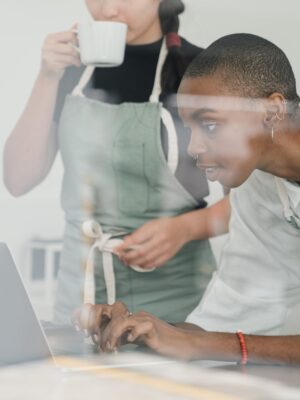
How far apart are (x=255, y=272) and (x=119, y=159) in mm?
400

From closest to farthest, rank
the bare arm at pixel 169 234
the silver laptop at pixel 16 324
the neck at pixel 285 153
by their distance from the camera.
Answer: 1. the silver laptop at pixel 16 324
2. the neck at pixel 285 153
3. the bare arm at pixel 169 234

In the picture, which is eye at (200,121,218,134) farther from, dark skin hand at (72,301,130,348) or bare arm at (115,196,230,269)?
dark skin hand at (72,301,130,348)

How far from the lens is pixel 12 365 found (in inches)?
56.4

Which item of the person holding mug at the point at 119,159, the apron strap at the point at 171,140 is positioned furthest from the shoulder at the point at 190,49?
the apron strap at the point at 171,140

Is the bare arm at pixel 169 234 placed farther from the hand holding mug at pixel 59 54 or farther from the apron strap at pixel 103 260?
the hand holding mug at pixel 59 54

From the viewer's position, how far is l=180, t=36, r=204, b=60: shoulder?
197 centimetres

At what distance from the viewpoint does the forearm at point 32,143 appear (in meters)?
1.93

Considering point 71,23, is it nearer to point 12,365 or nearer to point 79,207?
point 79,207

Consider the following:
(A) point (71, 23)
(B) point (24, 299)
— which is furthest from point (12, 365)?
(A) point (71, 23)

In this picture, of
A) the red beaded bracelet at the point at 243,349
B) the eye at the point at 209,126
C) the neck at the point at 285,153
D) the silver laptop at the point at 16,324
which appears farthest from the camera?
the eye at the point at 209,126

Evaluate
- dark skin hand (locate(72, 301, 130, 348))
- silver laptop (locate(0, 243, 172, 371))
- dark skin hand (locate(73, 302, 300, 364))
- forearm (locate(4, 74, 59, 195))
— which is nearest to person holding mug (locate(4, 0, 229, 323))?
forearm (locate(4, 74, 59, 195))

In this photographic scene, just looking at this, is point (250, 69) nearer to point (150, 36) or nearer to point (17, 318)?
point (150, 36)

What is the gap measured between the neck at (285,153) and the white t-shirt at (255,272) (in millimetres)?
54

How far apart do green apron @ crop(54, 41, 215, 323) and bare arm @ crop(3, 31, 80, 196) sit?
0.11 ft
